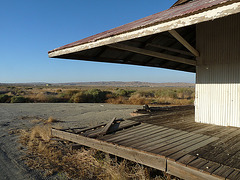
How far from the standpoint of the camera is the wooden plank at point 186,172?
7.69 feet

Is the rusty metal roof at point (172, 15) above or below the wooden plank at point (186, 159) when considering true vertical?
above

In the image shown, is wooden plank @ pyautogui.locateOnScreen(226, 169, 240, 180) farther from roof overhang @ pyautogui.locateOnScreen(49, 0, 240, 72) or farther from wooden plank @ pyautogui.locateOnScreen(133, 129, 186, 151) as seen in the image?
roof overhang @ pyautogui.locateOnScreen(49, 0, 240, 72)

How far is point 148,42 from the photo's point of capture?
17.8 feet

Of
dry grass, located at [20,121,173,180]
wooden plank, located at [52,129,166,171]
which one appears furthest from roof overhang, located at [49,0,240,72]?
dry grass, located at [20,121,173,180]

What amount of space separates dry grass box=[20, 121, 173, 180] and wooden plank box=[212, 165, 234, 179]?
3.66 ft

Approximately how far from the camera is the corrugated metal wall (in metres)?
4.47

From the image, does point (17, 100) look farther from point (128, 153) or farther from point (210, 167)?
point (210, 167)

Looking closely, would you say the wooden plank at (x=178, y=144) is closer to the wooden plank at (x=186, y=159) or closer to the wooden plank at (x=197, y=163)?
the wooden plank at (x=186, y=159)

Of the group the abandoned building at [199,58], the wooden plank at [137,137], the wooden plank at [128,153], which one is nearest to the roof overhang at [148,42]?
the abandoned building at [199,58]

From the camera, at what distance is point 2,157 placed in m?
4.67

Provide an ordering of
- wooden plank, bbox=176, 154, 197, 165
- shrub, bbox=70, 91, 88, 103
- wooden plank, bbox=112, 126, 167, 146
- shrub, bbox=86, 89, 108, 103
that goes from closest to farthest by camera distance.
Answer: wooden plank, bbox=176, 154, 197, 165, wooden plank, bbox=112, 126, 167, 146, shrub, bbox=70, 91, 88, 103, shrub, bbox=86, 89, 108, 103

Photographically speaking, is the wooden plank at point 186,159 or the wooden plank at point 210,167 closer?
the wooden plank at point 210,167

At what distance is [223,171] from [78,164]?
2.91 metres

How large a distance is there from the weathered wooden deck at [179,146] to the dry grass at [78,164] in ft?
1.07
